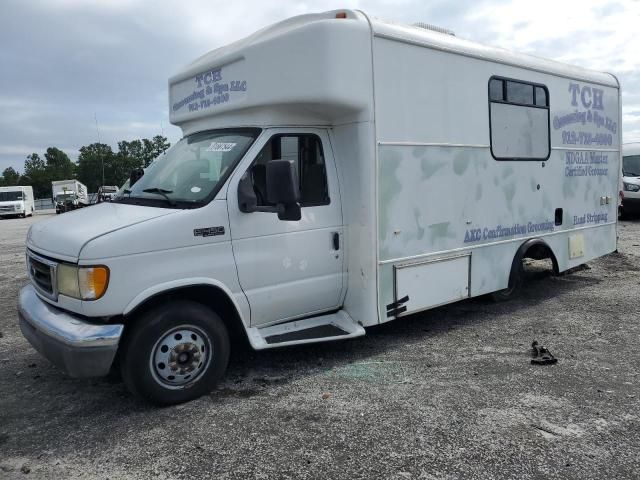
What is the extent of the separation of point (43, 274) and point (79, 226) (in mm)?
517

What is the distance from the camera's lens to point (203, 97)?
5148 millimetres

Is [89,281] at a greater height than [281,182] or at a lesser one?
lesser

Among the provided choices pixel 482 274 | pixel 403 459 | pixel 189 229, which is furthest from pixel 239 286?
pixel 482 274

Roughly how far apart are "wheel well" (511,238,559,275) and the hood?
13.8 ft

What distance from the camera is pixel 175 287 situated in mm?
3896

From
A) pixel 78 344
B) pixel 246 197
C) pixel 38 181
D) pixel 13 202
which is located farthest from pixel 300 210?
pixel 38 181

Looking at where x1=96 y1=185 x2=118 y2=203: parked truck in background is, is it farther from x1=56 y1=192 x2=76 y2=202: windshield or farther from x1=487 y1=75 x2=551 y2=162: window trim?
x1=56 y1=192 x2=76 y2=202: windshield

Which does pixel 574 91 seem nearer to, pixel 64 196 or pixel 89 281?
pixel 89 281

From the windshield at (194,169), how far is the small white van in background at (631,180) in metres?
14.6

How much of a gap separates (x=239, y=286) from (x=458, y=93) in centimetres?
307

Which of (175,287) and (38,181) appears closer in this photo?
(175,287)

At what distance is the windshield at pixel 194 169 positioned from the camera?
423 cm

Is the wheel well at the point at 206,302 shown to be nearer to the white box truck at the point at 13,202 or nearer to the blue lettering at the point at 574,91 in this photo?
the blue lettering at the point at 574,91

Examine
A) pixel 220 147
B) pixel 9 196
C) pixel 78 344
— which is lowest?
pixel 78 344
